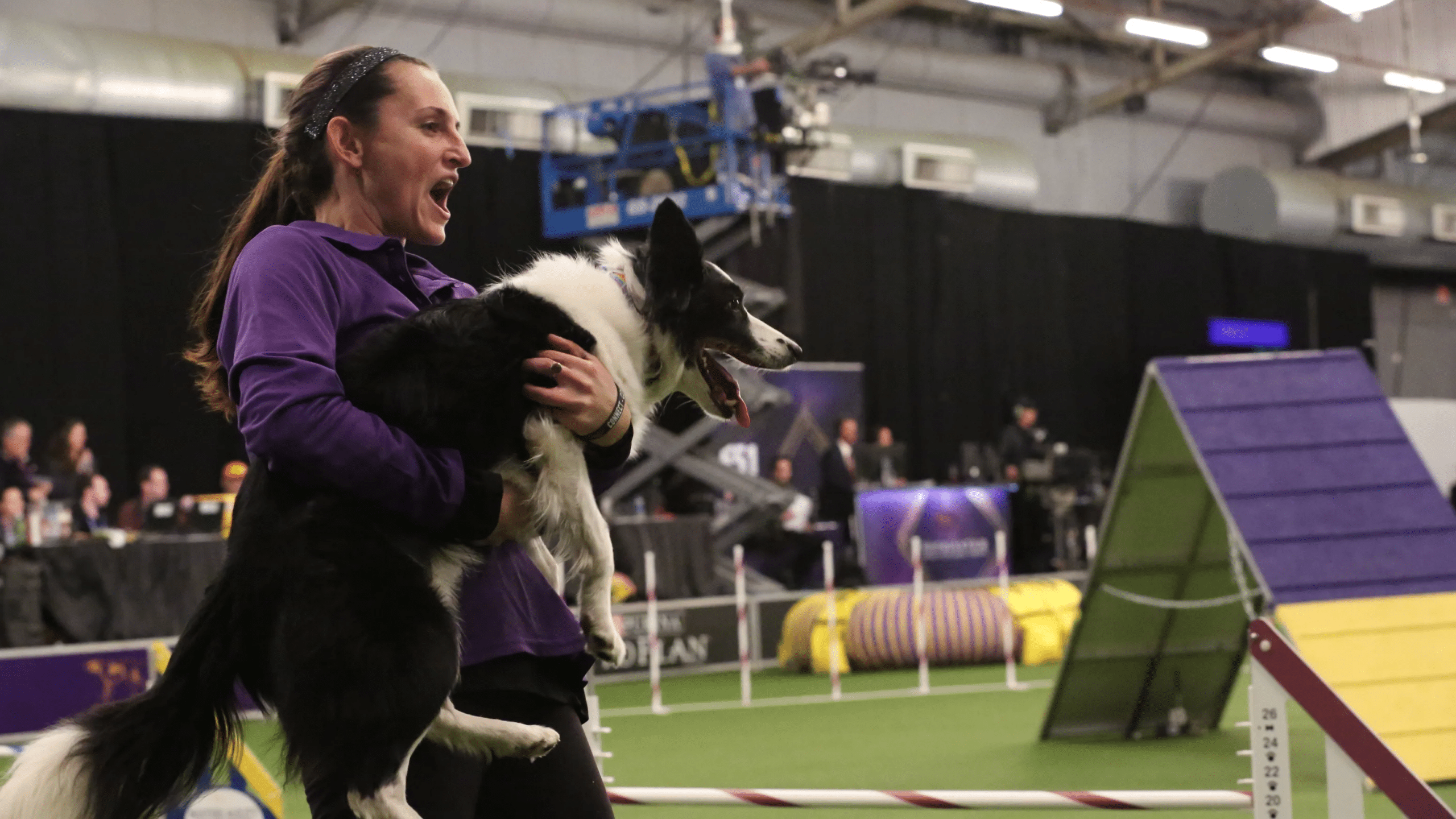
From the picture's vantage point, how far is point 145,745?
5.60 feet

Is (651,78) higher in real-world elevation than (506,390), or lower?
higher

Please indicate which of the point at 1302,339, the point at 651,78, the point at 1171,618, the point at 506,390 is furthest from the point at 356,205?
the point at 1302,339

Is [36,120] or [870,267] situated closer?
[36,120]

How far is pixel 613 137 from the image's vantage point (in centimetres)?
1388

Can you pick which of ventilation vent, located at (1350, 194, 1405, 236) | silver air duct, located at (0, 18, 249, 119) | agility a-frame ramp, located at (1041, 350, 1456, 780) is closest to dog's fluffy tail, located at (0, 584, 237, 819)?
agility a-frame ramp, located at (1041, 350, 1456, 780)

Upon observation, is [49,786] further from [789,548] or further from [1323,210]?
[1323,210]

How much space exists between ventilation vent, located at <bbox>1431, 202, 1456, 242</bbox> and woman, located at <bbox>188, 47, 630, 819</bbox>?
2351 centimetres

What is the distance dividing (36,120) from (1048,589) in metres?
8.82

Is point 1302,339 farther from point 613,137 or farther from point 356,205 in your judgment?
point 356,205

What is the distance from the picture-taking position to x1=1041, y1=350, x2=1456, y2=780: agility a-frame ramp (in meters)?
5.36

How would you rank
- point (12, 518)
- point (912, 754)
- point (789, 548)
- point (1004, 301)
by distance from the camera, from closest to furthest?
point (912, 754)
point (12, 518)
point (789, 548)
point (1004, 301)

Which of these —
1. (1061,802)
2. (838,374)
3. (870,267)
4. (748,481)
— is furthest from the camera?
(870,267)

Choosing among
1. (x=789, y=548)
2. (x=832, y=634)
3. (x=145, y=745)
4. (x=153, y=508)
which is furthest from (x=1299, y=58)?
(x=145, y=745)

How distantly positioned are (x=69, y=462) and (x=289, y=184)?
30.1 feet
